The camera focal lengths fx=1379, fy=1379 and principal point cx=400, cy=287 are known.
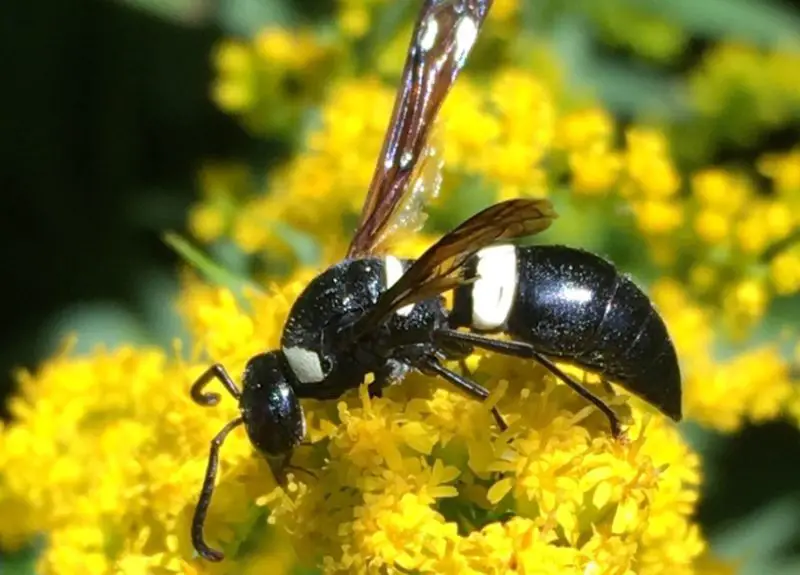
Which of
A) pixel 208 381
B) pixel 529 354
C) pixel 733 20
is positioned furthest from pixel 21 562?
pixel 733 20

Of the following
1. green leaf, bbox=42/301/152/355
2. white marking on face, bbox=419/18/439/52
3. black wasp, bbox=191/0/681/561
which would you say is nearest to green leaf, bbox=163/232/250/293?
black wasp, bbox=191/0/681/561

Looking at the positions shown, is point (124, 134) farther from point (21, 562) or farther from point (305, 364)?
point (305, 364)

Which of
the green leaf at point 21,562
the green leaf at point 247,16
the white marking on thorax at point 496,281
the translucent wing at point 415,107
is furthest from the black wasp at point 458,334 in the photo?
the green leaf at point 247,16

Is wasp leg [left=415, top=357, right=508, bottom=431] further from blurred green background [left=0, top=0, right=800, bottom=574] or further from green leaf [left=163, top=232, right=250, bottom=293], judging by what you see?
blurred green background [left=0, top=0, right=800, bottom=574]

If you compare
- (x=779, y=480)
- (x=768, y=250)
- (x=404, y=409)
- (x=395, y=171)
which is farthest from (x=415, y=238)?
(x=779, y=480)

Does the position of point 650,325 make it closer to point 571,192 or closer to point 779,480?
point 571,192

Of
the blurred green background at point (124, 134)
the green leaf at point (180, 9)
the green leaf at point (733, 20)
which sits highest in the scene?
the green leaf at point (733, 20)

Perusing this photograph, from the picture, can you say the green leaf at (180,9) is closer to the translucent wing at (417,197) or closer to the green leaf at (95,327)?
the green leaf at (95,327)
